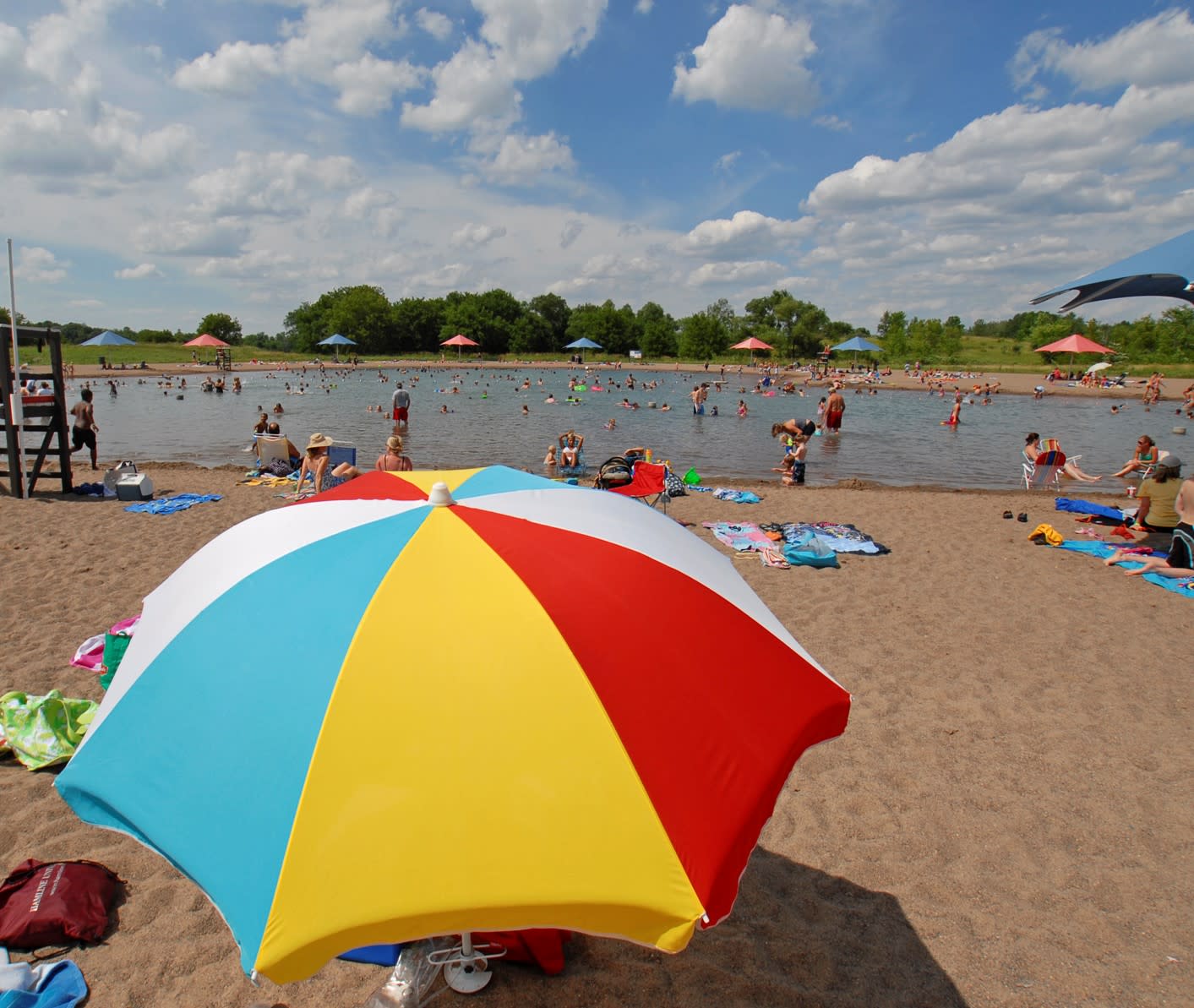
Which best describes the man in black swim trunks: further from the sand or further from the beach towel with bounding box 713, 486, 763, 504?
the beach towel with bounding box 713, 486, 763, 504

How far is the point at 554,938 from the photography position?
106 inches

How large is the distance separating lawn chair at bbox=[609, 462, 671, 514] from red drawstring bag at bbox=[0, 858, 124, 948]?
25.8ft

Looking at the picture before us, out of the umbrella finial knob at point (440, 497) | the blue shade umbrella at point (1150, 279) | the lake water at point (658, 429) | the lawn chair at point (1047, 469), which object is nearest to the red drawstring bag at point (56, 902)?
the umbrella finial knob at point (440, 497)

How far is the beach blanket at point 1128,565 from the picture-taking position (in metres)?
7.30

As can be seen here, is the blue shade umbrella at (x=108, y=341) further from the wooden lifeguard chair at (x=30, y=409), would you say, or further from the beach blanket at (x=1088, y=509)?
the beach blanket at (x=1088, y=509)

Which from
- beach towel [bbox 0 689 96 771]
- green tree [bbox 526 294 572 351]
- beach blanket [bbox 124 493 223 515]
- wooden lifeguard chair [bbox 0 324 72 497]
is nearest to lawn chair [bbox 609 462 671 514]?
beach blanket [bbox 124 493 223 515]

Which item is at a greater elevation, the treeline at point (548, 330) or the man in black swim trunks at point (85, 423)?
the treeline at point (548, 330)

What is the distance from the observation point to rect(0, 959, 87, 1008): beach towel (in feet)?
8.07

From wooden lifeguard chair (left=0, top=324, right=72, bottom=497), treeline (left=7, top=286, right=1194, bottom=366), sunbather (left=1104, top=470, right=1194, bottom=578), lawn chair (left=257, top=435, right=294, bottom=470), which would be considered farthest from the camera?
treeline (left=7, top=286, right=1194, bottom=366)

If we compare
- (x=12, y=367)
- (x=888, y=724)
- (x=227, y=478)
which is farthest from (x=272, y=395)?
(x=888, y=724)

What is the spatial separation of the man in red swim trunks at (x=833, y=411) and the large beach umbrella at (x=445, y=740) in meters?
21.4

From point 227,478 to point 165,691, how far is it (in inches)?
502

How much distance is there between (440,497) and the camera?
6.92 feet

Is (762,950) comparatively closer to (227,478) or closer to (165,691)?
(165,691)
